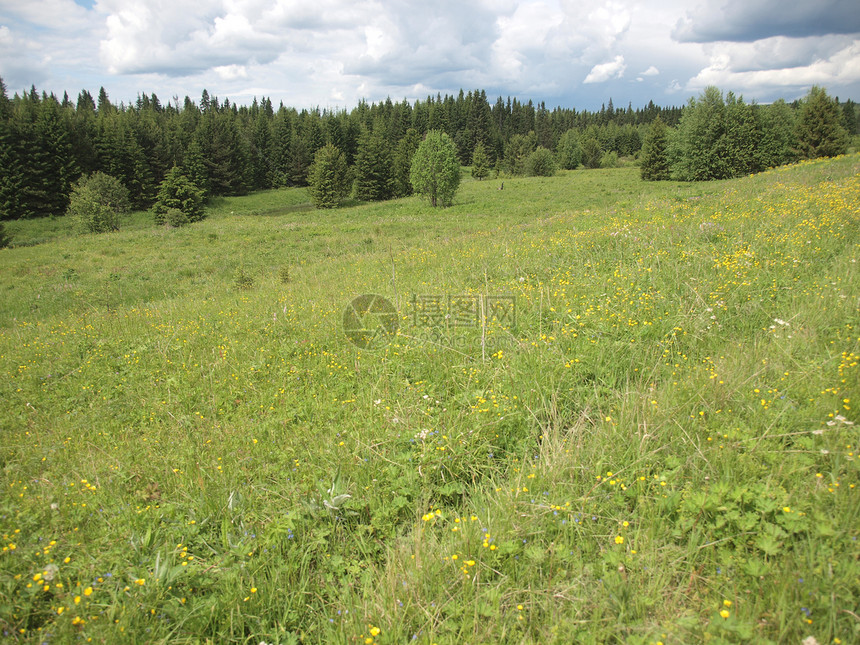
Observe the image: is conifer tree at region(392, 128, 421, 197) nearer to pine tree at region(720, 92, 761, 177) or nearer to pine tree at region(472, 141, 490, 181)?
pine tree at region(472, 141, 490, 181)

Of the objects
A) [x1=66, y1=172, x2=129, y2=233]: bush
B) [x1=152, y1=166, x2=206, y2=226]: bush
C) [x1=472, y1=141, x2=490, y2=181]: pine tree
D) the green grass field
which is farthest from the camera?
[x1=472, y1=141, x2=490, y2=181]: pine tree

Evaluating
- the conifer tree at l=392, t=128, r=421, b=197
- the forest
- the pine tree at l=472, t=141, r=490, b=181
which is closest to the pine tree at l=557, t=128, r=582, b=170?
the forest

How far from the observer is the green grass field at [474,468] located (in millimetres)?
2156

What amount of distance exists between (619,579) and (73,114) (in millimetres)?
84254

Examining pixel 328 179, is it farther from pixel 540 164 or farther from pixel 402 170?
pixel 540 164

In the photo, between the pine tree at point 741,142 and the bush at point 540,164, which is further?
the bush at point 540,164

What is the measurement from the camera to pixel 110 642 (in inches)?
81.9

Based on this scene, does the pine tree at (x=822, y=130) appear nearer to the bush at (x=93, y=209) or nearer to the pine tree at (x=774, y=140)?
the pine tree at (x=774, y=140)

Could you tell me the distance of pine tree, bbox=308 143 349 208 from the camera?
4903cm

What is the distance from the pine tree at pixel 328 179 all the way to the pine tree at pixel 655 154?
36966 mm

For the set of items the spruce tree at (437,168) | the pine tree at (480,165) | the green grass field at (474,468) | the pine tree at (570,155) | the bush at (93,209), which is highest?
the pine tree at (570,155)

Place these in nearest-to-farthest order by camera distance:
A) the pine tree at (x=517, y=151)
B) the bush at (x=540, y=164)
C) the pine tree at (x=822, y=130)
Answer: the pine tree at (x=822, y=130) → the bush at (x=540, y=164) → the pine tree at (x=517, y=151)

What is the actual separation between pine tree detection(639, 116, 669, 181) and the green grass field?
51.1 m

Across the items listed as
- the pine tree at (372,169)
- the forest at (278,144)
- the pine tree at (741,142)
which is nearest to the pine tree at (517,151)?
the forest at (278,144)
